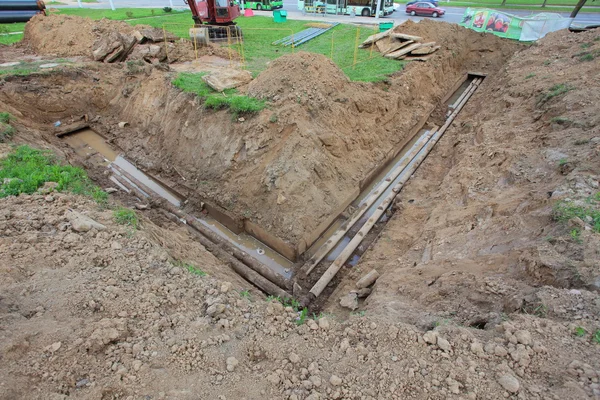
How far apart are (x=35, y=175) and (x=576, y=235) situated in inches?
435

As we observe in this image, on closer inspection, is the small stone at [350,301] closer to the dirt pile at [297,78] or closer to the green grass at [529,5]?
the dirt pile at [297,78]

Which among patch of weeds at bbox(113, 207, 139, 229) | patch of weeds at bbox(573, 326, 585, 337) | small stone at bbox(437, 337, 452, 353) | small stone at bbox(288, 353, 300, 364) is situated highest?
patch of weeds at bbox(573, 326, 585, 337)

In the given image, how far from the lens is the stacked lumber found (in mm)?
15641

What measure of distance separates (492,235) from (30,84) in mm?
17353

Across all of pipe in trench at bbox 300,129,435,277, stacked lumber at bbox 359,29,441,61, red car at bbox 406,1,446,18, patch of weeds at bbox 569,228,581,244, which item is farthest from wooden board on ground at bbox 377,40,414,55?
red car at bbox 406,1,446,18

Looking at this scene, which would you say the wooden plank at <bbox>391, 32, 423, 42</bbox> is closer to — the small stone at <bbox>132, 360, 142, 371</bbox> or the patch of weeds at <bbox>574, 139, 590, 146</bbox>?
the patch of weeds at <bbox>574, 139, 590, 146</bbox>

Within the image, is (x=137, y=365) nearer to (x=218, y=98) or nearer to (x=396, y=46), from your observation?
(x=218, y=98)


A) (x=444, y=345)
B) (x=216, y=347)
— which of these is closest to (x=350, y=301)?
(x=444, y=345)

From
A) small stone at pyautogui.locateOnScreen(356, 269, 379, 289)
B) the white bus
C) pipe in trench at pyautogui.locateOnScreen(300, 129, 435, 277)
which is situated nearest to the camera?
small stone at pyautogui.locateOnScreen(356, 269, 379, 289)

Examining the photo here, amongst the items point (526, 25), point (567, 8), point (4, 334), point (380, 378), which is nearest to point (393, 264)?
point (380, 378)

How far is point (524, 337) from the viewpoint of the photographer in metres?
3.46

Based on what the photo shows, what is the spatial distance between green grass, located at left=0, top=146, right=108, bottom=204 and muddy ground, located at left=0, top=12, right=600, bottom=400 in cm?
58

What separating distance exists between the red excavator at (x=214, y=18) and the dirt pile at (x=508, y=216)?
541 inches

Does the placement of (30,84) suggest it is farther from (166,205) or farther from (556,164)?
(556,164)
